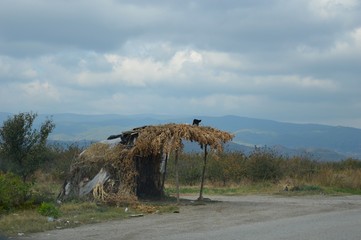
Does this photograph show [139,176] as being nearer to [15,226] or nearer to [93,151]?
[93,151]

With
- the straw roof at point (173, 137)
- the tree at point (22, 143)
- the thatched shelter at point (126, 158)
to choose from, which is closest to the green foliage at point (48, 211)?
the thatched shelter at point (126, 158)

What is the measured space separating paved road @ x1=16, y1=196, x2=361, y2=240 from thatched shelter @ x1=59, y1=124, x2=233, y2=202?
8.11ft

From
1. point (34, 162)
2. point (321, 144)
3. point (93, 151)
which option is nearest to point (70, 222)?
point (93, 151)

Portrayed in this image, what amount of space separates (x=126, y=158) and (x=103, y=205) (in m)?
2.19

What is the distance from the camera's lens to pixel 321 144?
110 meters

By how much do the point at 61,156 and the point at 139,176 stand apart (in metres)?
18.9

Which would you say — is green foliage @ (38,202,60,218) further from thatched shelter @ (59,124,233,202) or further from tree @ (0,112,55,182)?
tree @ (0,112,55,182)

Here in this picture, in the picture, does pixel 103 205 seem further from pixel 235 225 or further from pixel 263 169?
pixel 263 169

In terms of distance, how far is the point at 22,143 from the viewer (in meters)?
26.7

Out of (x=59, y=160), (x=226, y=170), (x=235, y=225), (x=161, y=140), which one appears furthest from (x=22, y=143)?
(x=226, y=170)

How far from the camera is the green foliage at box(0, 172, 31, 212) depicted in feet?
63.1

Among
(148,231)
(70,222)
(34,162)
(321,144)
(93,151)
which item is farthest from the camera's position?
(321,144)

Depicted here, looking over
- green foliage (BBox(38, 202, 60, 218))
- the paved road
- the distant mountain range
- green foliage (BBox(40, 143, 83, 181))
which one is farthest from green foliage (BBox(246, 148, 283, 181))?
the distant mountain range

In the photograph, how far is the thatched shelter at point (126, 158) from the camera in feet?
71.7
